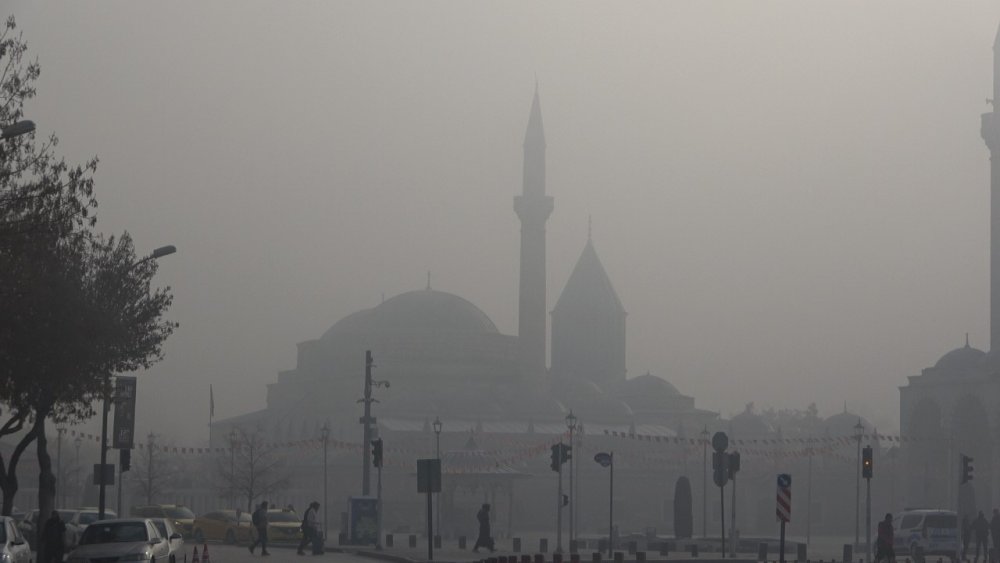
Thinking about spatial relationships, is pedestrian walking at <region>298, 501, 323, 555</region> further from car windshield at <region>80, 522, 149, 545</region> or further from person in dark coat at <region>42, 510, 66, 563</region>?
car windshield at <region>80, 522, 149, 545</region>

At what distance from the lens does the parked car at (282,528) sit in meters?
44.8

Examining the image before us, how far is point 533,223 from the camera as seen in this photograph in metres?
94.6

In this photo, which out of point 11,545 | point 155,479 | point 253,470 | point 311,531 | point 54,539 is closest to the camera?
point 11,545

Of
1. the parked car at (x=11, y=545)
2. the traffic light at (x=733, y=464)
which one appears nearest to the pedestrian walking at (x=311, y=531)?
the traffic light at (x=733, y=464)

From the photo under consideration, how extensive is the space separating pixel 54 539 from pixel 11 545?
2789mm

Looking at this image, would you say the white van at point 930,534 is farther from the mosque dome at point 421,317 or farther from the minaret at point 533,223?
the mosque dome at point 421,317

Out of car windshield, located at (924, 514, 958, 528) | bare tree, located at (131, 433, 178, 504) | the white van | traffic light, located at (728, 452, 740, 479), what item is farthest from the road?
bare tree, located at (131, 433, 178, 504)

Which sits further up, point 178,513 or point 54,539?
point 178,513

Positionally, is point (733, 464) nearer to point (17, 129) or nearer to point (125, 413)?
point (125, 413)

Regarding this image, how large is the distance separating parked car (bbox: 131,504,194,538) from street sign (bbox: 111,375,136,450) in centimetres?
1380

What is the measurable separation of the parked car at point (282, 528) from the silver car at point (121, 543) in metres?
19.5

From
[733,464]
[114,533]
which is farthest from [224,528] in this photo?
[114,533]

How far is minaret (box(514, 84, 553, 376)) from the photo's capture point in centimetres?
9425

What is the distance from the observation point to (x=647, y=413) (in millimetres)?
115000
